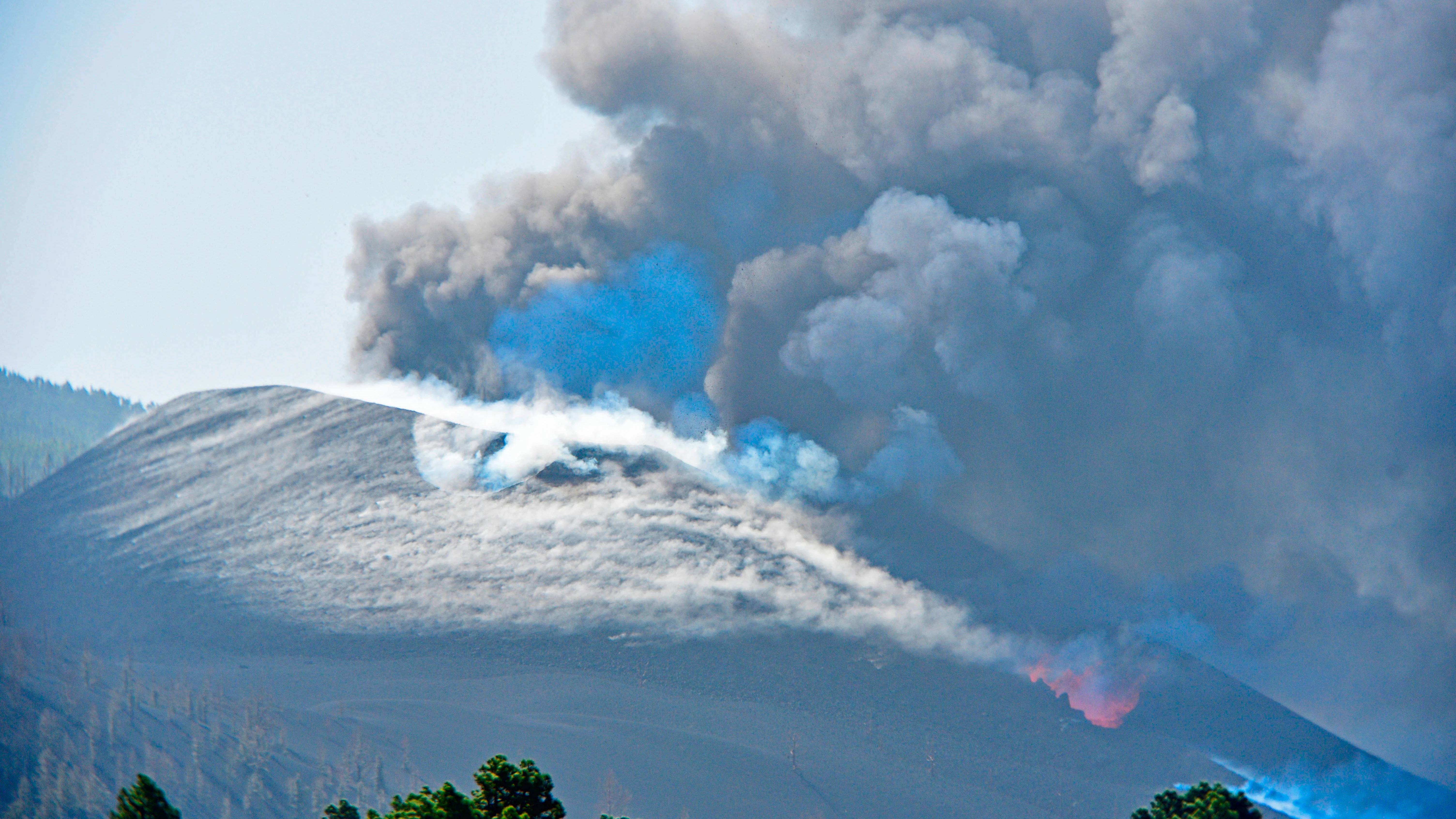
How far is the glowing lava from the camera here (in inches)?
5128

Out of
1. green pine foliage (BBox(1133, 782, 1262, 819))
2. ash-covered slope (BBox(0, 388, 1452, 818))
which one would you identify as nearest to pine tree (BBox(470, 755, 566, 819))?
green pine foliage (BBox(1133, 782, 1262, 819))

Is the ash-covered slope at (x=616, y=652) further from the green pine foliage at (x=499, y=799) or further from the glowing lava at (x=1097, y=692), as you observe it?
the green pine foliage at (x=499, y=799)

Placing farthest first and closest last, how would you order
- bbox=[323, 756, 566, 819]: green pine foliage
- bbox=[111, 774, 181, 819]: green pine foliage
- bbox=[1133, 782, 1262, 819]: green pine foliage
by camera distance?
1. bbox=[1133, 782, 1262, 819]: green pine foliage
2. bbox=[323, 756, 566, 819]: green pine foliage
3. bbox=[111, 774, 181, 819]: green pine foliage

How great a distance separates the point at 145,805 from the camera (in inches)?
1201

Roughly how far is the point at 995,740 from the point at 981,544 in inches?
1229

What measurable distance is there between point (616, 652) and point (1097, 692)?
2087 inches

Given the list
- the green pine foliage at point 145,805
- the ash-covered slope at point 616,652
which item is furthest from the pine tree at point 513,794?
the ash-covered slope at point 616,652

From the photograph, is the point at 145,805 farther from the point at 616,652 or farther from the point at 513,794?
the point at 616,652

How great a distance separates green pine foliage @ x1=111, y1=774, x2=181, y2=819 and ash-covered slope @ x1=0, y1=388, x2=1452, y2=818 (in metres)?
83.1

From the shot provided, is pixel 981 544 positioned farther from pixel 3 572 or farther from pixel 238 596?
pixel 3 572

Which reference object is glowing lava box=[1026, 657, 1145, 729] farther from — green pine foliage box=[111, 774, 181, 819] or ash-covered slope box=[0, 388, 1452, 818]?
green pine foliage box=[111, 774, 181, 819]

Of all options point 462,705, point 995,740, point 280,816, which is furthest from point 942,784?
point 280,816

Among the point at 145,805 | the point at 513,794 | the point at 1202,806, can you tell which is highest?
the point at 1202,806

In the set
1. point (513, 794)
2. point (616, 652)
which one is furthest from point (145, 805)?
point (616, 652)
